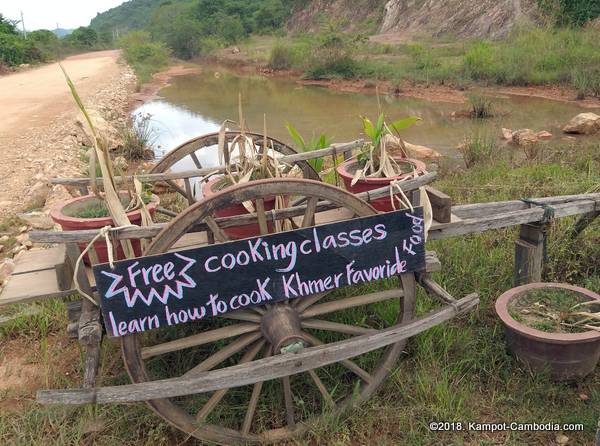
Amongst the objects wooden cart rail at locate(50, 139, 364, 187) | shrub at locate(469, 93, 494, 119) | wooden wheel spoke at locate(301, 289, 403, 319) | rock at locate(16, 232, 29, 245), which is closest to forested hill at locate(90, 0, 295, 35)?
shrub at locate(469, 93, 494, 119)

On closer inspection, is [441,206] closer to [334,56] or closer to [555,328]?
[555,328]

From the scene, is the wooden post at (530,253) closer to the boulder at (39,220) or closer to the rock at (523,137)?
the boulder at (39,220)

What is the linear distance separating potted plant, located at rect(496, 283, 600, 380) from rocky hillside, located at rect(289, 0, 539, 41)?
20863 mm

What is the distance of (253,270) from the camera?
6.67 feet

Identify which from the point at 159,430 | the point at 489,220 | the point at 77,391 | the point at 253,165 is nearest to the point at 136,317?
the point at 77,391

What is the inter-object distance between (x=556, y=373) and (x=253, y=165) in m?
1.80

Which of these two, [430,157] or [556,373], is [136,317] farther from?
[430,157]

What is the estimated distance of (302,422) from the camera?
7.80ft

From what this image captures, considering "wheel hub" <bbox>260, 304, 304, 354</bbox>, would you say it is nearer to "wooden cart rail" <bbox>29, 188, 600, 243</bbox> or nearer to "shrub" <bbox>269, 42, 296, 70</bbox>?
"wooden cart rail" <bbox>29, 188, 600, 243</bbox>

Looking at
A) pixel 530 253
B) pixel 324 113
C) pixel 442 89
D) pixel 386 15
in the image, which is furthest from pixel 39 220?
pixel 386 15

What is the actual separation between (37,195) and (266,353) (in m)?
4.33

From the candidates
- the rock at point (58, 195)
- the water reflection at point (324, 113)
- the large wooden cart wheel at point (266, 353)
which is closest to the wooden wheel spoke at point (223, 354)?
the large wooden cart wheel at point (266, 353)

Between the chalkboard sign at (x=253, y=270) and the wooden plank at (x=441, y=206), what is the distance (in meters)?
0.33

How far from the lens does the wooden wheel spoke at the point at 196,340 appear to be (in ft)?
7.00
